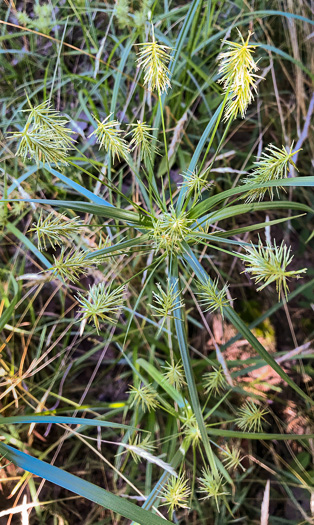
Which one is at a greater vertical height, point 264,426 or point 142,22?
point 142,22

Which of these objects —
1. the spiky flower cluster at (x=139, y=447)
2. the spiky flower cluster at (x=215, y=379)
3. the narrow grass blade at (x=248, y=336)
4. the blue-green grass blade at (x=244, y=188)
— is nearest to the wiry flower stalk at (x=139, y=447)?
the spiky flower cluster at (x=139, y=447)

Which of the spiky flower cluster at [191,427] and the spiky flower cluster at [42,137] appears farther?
the spiky flower cluster at [191,427]

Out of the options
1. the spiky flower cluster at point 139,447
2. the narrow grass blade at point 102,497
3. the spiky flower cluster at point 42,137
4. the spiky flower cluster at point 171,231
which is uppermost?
the spiky flower cluster at point 42,137

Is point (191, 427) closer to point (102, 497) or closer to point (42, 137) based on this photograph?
point (102, 497)

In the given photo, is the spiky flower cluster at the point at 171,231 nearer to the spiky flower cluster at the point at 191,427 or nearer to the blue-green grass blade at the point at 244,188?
the blue-green grass blade at the point at 244,188

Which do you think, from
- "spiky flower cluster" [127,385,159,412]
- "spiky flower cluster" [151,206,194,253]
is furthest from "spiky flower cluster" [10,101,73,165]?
"spiky flower cluster" [127,385,159,412]

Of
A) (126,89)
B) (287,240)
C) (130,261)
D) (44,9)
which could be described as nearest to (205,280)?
(130,261)

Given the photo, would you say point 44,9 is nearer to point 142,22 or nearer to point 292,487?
point 142,22

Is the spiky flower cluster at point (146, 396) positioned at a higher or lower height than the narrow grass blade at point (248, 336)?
lower
